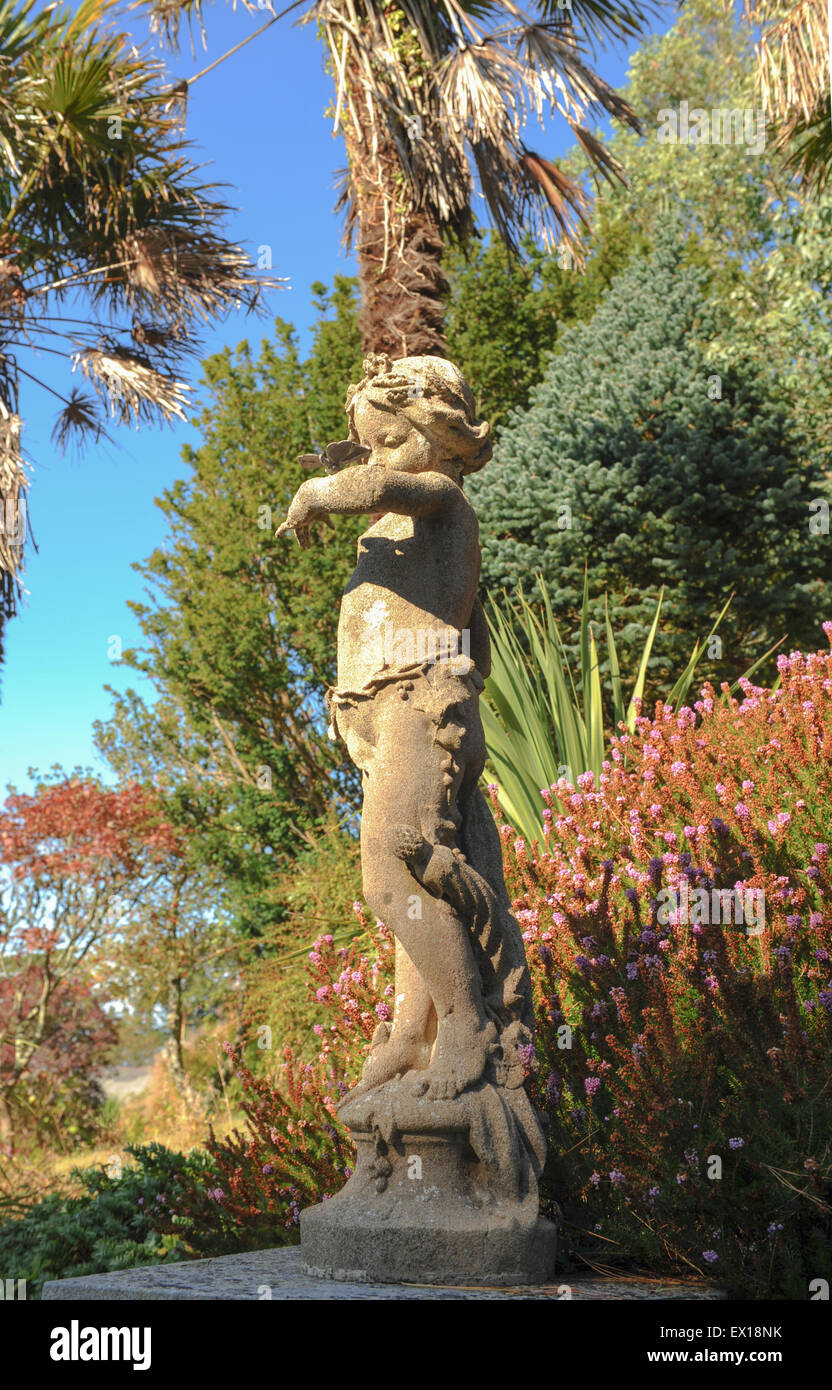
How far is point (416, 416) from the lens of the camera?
3.67 meters

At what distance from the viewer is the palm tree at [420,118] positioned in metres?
8.22

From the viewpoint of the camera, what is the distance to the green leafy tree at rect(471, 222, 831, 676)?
371 inches

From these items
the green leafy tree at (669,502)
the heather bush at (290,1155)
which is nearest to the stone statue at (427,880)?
the heather bush at (290,1155)

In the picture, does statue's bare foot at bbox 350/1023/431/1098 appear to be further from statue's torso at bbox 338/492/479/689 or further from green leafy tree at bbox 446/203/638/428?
green leafy tree at bbox 446/203/638/428

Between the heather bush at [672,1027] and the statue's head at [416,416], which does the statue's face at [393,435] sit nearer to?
the statue's head at [416,416]

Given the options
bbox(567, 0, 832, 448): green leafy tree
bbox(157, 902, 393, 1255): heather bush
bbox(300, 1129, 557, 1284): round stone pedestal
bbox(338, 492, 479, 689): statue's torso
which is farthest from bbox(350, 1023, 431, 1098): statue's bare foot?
bbox(567, 0, 832, 448): green leafy tree

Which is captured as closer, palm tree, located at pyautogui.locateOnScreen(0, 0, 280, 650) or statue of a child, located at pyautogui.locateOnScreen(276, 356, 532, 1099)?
statue of a child, located at pyautogui.locateOnScreen(276, 356, 532, 1099)

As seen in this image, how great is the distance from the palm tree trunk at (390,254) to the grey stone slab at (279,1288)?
6456 millimetres

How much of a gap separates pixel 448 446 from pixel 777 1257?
264 cm

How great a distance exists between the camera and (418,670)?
3465 millimetres

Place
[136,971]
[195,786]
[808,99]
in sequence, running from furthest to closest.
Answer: [136,971], [195,786], [808,99]

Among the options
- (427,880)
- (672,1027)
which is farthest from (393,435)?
(672,1027)
